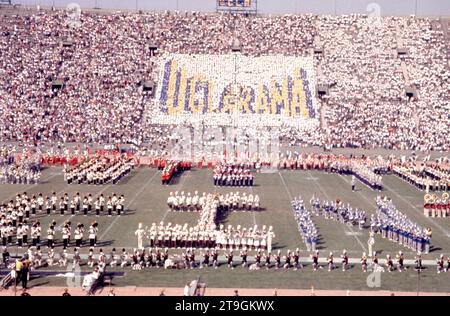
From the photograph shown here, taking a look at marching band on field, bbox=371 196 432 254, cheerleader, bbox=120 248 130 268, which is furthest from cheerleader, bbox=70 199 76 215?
marching band on field, bbox=371 196 432 254

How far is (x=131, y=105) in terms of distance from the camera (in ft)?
149

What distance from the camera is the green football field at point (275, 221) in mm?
14781

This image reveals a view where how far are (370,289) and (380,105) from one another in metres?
34.0

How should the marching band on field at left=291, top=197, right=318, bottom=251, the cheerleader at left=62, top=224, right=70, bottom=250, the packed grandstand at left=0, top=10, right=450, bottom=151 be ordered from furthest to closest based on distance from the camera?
1. the packed grandstand at left=0, top=10, right=450, bottom=151
2. the marching band on field at left=291, top=197, right=318, bottom=251
3. the cheerleader at left=62, top=224, right=70, bottom=250

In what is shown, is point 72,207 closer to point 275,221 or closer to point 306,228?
point 275,221

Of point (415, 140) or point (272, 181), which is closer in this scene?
point (272, 181)

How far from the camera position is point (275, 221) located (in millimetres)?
21234

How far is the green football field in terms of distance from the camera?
14.8 metres

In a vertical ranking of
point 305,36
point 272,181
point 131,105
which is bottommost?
point 272,181

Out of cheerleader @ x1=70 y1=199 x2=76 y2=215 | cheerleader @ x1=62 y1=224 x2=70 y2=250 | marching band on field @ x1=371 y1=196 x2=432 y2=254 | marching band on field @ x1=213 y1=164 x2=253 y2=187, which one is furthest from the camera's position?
marching band on field @ x1=213 y1=164 x2=253 y2=187

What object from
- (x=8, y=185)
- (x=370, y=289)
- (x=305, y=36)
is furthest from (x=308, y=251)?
(x=305, y=36)

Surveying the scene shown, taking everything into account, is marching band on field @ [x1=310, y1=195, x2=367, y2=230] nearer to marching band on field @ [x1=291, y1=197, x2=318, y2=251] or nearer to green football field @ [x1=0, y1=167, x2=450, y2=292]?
green football field @ [x1=0, y1=167, x2=450, y2=292]

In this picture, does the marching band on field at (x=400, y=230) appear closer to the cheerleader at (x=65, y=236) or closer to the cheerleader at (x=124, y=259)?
the cheerleader at (x=124, y=259)

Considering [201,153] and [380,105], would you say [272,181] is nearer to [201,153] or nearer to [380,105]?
[201,153]
